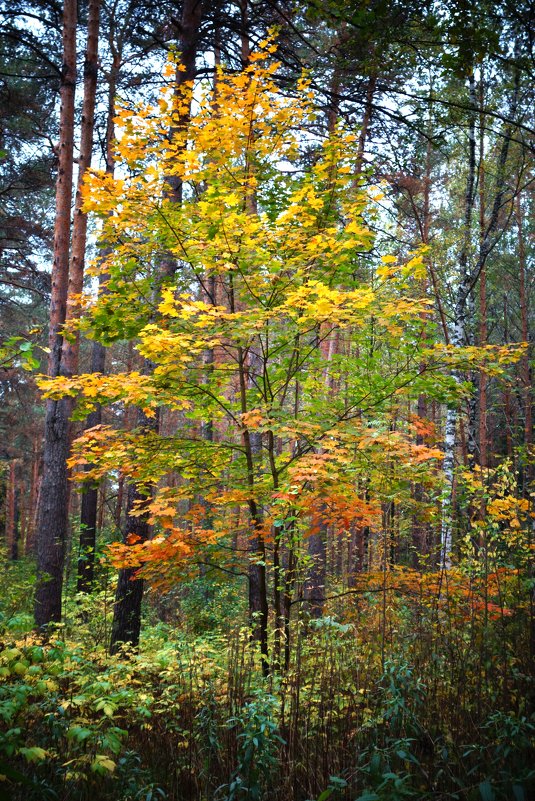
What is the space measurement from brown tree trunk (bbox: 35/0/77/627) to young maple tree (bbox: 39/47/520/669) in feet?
6.84

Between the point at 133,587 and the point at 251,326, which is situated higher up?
the point at 251,326

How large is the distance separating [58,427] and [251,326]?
4446mm

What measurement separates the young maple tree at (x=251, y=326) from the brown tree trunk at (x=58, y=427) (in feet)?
6.84

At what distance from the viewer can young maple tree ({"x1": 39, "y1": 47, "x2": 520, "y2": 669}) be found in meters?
4.71

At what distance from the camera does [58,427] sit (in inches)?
305

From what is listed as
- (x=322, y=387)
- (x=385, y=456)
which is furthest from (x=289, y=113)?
(x=385, y=456)

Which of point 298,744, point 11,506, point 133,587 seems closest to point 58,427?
point 133,587

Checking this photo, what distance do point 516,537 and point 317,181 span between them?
4844mm

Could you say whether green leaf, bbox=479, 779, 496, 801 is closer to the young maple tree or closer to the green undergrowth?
the green undergrowth

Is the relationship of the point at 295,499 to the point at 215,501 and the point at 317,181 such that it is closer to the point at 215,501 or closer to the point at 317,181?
the point at 215,501

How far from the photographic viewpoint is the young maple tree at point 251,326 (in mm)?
4715

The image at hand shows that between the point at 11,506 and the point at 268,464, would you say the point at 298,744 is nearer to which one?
the point at 268,464

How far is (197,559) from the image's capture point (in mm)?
5203

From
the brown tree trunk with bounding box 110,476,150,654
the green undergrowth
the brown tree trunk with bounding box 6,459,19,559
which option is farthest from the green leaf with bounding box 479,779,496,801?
the brown tree trunk with bounding box 6,459,19,559
